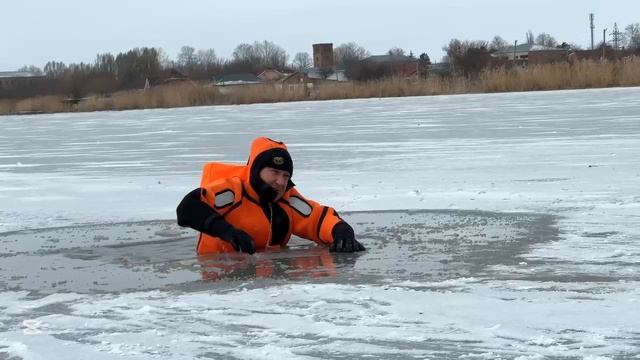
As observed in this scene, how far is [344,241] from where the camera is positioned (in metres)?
5.57

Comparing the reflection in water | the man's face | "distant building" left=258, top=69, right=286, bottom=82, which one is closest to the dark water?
the reflection in water

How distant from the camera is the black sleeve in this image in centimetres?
554

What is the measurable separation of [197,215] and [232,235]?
0.89 feet

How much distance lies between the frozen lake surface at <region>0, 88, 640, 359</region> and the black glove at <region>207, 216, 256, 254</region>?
81 mm

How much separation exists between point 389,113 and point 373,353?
59.9 ft

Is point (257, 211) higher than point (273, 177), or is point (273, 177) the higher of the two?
point (273, 177)

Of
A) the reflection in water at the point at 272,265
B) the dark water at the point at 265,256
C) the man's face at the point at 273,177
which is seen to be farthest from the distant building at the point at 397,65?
the reflection in water at the point at 272,265

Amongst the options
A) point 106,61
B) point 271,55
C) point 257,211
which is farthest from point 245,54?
point 257,211

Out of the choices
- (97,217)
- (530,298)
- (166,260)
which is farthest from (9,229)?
(530,298)

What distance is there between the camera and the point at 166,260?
18.3ft

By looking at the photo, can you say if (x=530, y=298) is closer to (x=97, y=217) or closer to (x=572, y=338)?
(x=572, y=338)

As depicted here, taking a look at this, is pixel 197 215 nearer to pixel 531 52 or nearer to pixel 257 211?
pixel 257 211

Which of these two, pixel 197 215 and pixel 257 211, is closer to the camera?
pixel 197 215

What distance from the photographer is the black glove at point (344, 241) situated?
5.57 m
